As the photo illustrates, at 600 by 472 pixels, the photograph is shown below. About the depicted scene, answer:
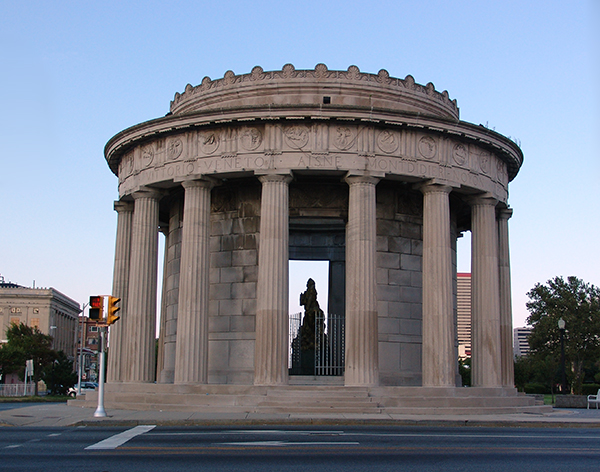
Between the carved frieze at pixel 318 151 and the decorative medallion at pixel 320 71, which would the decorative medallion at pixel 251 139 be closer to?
the carved frieze at pixel 318 151

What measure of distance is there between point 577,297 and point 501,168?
48.2m

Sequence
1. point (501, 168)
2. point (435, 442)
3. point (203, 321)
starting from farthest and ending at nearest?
1. point (501, 168)
2. point (203, 321)
3. point (435, 442)

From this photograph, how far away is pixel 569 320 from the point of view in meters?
75.8

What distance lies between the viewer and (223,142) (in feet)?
106

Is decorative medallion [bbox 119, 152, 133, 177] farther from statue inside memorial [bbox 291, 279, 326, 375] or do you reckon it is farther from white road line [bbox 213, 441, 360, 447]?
white road line [bbox 213, 441, 360, 447]

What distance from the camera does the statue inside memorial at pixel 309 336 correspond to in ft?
117

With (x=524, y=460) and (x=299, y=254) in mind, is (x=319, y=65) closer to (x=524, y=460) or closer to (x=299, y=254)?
(x=299, y=254)

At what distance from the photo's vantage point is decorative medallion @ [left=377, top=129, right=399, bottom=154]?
32.0 meters

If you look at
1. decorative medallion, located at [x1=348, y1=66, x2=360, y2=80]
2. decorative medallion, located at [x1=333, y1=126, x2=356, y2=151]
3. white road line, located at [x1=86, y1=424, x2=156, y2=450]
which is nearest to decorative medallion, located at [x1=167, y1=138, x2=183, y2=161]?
decorative medallion, located at [x1=333, y1=126, x2=356, y2=151]

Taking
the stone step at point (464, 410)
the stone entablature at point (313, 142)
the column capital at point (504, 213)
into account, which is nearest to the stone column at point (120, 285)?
Result: the stone entablature at point (313, 142)

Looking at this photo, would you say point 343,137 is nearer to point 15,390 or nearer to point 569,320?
point 15,390

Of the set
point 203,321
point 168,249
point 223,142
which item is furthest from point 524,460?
point 168,249

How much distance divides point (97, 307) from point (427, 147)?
15739mm

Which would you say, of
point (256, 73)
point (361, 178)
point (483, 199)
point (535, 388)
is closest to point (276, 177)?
point (361, 178)
